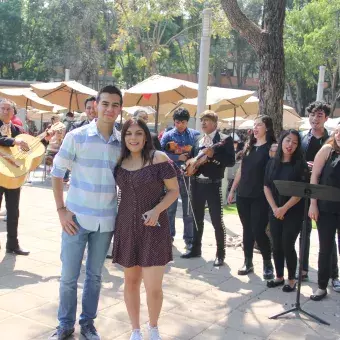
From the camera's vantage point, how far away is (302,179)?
5.19 meters

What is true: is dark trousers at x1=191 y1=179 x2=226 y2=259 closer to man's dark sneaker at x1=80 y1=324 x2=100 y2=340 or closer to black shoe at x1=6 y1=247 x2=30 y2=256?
black shoe at x1=6 y1=247 x2=30 y2=256

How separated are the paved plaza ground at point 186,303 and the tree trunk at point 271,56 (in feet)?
6.87

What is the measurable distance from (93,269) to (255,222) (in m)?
2.43

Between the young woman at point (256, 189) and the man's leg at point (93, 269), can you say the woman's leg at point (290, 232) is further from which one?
Result: the man's leg at point (93, 269)

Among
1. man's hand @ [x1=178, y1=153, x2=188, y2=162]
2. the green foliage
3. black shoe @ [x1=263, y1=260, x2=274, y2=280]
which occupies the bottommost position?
black shoe @ [x1=263, y1=260, x2=274, y2=280]

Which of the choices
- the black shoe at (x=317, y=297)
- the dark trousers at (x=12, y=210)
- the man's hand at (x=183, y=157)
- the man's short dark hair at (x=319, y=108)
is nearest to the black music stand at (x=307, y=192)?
the black shoe at (x=317, y=297)

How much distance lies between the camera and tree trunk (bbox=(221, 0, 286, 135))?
22.8 feet

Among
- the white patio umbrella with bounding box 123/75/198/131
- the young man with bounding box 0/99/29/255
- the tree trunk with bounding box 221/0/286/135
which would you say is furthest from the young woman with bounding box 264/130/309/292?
the white patio umbrella with bounding box 123/75/198/131

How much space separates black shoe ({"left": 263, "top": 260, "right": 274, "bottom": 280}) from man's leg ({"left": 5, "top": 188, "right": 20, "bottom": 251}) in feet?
9.89

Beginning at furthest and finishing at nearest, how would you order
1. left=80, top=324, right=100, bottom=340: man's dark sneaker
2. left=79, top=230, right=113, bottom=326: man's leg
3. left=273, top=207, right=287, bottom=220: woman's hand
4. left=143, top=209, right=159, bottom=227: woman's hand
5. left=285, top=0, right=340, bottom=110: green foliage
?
left=285, top=0, right=340, bottom=110: green foliage < left=273, top=207, right=287, bottom=220: woman's hand < left=80, top=324, right=100, bottom=340: man's dark sneaker < left=79, top=230, right=113, bottom=326: man's leg < left=143, top=209, right=159, bottom=227: woman's hand

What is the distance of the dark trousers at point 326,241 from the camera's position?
4.95 m

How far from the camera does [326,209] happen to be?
16.2ft

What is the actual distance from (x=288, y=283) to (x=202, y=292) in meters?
0.92

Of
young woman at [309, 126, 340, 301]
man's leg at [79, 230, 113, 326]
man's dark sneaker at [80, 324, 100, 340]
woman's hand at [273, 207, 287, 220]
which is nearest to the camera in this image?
man's leg at [79, 230, 113, 326]
